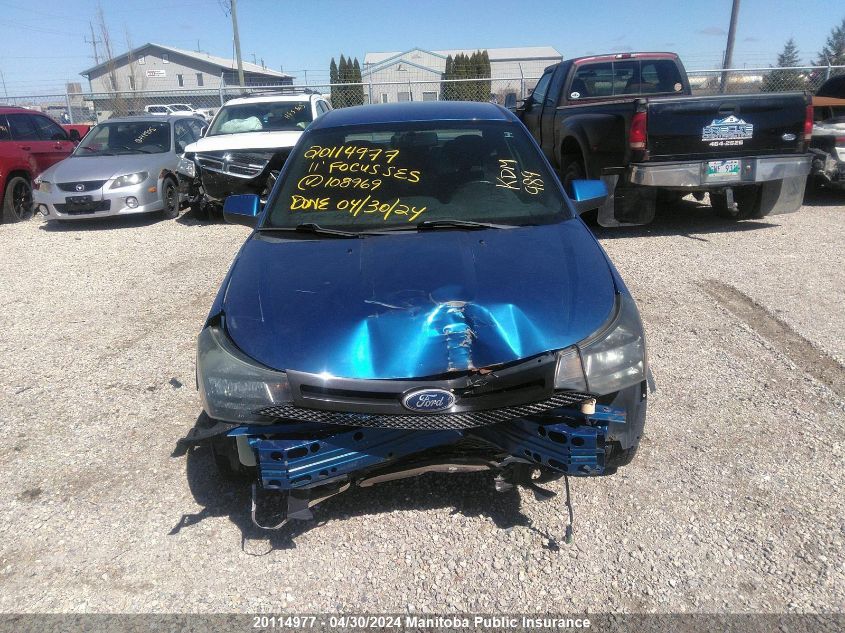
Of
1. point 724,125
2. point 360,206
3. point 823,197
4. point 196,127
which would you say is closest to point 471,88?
point 196,127

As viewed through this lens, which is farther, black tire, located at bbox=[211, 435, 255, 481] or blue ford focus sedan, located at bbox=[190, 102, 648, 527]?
black tire, located at bbox=[211, 435, 255, 481]

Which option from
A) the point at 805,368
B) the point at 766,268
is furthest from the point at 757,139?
the point at 805,368

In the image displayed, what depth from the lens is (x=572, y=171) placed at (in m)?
8.44

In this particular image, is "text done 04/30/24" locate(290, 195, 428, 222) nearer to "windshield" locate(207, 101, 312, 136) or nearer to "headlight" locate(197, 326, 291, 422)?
"headlight" locate(197, 326, 291, 422)

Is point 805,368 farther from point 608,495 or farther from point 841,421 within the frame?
point 608,495

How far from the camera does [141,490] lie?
10.2ft

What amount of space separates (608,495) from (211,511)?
1.80 metres

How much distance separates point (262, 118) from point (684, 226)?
660cm

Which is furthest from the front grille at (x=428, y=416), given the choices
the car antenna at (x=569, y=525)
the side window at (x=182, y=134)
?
the side window at (x=182, y=134)

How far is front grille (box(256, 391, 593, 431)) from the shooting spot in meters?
2.34

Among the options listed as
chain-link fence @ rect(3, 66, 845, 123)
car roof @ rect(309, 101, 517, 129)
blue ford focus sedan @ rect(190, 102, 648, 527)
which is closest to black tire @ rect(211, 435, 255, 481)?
blue ford focus sedan @ rect(190, 102, 648, 527)

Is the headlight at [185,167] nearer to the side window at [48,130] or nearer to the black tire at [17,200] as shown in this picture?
the black tire at [17,200]

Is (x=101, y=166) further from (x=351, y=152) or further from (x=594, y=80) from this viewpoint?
(x=351, y=152)

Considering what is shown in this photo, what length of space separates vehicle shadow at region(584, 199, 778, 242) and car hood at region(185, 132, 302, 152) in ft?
14.8
